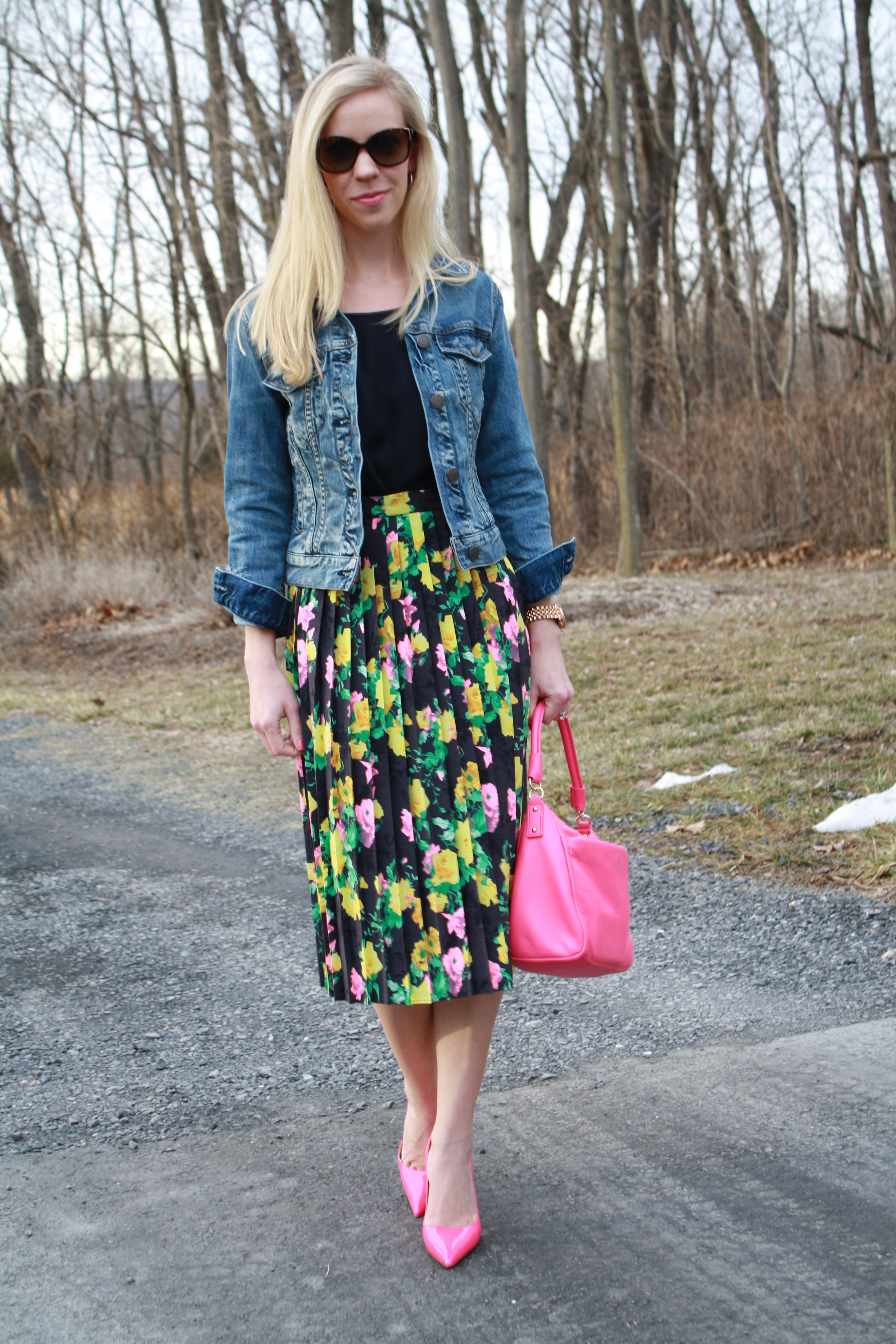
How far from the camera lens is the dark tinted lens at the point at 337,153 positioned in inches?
80.4

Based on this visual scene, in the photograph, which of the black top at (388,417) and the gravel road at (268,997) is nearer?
the black top at (388,417)

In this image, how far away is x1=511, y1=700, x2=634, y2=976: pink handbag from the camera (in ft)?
6.53

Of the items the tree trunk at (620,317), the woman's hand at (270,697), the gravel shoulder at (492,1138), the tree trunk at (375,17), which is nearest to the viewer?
the gravel shoulder at (492,1138)

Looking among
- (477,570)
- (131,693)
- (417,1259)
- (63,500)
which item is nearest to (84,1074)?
(417,1259)

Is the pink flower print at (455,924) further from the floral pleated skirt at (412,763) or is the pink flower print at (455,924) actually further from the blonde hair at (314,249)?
the blonde hair at (314,249)

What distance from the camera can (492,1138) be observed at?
7.84 feet

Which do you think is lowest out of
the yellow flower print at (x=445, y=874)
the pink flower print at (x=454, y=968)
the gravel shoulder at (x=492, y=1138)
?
Result: the gravel shoulder at (x=492, y=1138)

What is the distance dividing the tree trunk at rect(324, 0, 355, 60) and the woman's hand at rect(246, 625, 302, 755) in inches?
430

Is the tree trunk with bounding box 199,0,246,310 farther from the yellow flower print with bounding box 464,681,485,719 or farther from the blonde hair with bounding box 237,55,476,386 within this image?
the yellow flower print with bounding box 464,681,485,719

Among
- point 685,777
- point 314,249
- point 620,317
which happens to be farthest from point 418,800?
point 620,317

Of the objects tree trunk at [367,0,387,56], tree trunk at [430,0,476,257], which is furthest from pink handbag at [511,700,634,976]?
tree trunk at [367,0,387,56]

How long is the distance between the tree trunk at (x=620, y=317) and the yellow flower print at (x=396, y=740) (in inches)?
465

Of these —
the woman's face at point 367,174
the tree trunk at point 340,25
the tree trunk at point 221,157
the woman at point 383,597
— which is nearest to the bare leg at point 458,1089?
the woman at point 383,597

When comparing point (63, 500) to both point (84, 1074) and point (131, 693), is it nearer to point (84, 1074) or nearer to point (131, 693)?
point (131, 693)
